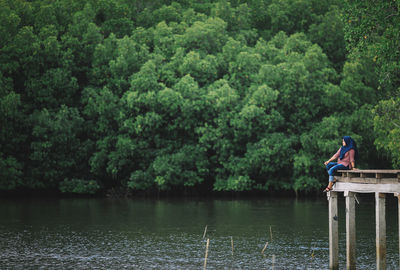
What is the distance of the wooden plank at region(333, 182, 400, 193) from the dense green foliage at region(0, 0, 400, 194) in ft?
107

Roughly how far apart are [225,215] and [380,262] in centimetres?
2259

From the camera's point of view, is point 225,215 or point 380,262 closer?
point 380,262

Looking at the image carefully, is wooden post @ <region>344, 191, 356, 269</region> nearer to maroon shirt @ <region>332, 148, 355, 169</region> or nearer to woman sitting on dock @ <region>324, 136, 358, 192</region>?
woman sitting on dock @ <region>324, 136, 358, 192</region>

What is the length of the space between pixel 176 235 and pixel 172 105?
25.3 meters

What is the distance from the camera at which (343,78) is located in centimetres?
6275

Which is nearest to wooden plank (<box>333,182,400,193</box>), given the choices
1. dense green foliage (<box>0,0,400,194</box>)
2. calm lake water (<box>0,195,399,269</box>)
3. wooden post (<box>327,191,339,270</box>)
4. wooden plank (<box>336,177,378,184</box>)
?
wooden plank (<box>336,177,378,184</box>)

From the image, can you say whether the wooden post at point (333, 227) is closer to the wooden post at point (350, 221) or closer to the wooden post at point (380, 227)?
the wooden post at point (350, 221)

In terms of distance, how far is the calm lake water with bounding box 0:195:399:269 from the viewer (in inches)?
1048

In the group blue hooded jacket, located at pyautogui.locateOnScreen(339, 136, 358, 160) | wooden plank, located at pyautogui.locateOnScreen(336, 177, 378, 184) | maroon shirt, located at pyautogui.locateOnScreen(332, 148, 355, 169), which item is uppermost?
blue hooded jacket, located at pyautogui.locateOnScreen(339, 136, 358, 160)

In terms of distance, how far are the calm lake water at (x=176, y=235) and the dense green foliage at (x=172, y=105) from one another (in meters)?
6.06

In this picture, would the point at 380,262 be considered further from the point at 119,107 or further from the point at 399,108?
the point at 119,107

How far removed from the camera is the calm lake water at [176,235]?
26609mm

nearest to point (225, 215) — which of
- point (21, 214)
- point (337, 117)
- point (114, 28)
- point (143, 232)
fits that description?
point (143, 232)

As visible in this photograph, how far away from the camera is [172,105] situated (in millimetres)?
58531
